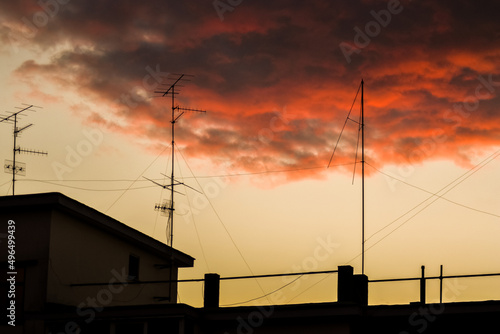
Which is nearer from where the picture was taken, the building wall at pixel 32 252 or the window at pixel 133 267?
the building wall at pixel 32 252

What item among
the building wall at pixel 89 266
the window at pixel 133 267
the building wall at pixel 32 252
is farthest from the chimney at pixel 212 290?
the window at pixel 133 267

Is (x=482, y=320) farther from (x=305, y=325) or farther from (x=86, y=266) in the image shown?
(x=86, y=266)

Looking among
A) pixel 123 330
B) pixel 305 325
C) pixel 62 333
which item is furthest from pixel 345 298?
pixel 62 333

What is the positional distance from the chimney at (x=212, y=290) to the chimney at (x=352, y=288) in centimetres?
442

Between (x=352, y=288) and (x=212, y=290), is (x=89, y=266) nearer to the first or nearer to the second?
(x=212, y=290)

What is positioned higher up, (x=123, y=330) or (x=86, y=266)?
(x=86, y=266)

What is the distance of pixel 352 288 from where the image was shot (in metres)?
27.8

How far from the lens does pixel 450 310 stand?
2639 cm

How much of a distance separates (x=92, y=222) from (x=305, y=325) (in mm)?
9626

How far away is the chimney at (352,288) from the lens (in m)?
27.8

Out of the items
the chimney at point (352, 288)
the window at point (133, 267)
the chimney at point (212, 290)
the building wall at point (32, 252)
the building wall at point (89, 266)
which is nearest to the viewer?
the chimney at point (352, 288)

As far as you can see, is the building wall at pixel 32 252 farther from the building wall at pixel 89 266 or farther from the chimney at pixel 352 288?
the chimney at pixel 352 288

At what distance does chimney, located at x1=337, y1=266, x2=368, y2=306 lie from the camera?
2777cm

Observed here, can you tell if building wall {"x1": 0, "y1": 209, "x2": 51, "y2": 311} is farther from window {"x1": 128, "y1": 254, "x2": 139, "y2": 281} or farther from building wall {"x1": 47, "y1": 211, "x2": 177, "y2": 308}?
window {"x1": 128, "y1": 254, "x2": 139, "y2": 281}
